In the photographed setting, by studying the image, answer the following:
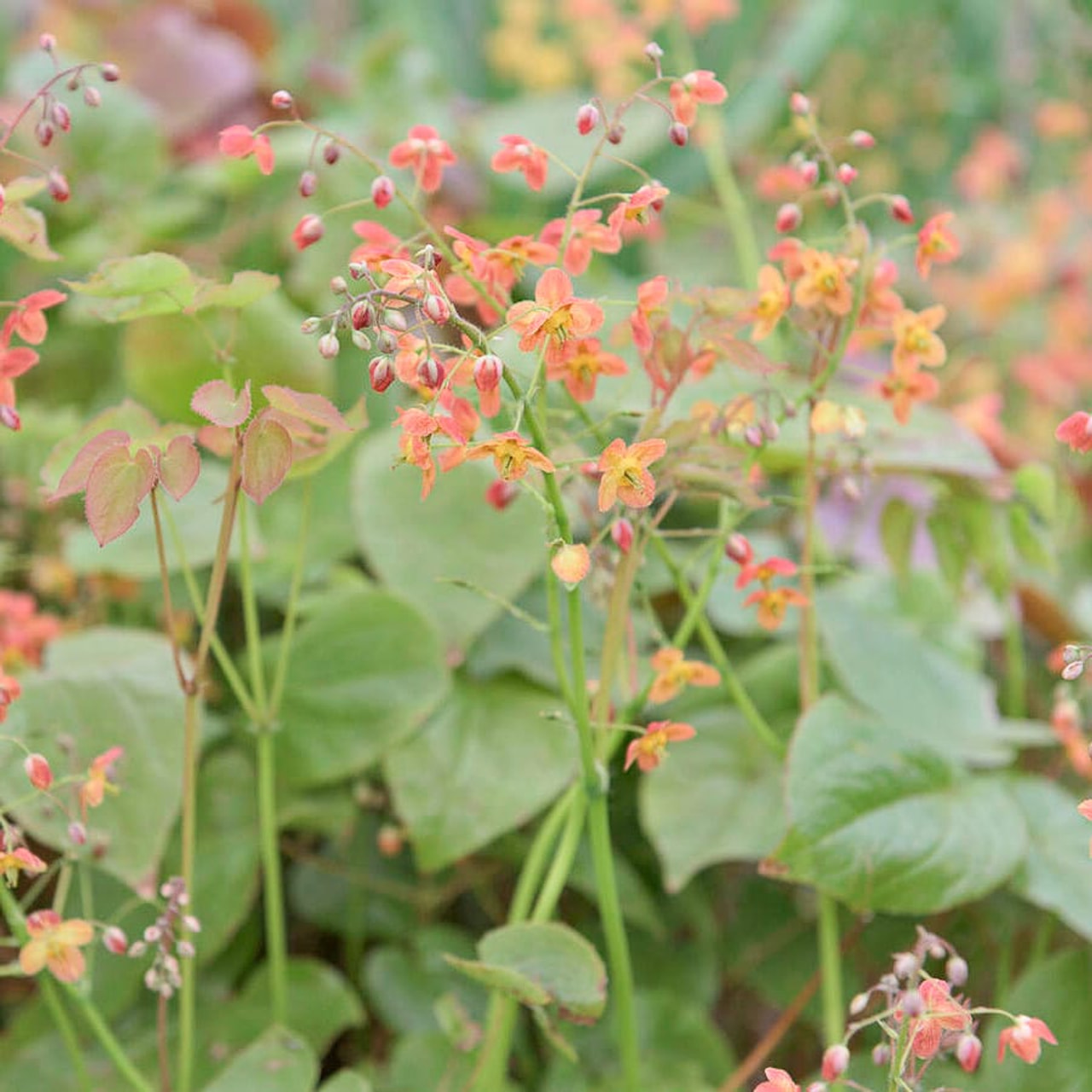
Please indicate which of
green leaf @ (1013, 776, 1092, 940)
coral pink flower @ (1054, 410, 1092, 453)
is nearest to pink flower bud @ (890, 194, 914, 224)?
coral pink flower @ (1054, 410, 1092, 453)

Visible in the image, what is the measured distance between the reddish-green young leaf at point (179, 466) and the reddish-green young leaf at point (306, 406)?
0.03 metres

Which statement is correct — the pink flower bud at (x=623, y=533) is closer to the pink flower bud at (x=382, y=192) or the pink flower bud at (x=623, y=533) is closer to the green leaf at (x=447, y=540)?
the pink flower bud at (x=382, y=192)

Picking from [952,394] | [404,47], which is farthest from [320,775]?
[404,47]

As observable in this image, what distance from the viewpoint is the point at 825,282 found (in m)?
0.55

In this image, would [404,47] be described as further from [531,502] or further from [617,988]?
[617,988]

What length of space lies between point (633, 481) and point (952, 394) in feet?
2.76

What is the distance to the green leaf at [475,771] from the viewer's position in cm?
68

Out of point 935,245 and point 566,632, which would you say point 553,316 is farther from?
point 566,632

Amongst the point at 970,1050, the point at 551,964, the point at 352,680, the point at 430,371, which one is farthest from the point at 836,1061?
the point at 352,680

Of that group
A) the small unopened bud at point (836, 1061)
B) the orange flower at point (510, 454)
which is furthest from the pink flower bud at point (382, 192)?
the small unopened bud at point (836, 1061)

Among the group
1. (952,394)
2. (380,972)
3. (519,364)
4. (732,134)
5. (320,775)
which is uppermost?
(732,134)

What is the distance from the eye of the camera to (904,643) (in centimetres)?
80

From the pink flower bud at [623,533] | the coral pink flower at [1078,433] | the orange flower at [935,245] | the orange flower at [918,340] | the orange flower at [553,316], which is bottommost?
the pink flower bud at [623,533]

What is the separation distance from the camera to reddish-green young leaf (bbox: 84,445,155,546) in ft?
1.51
